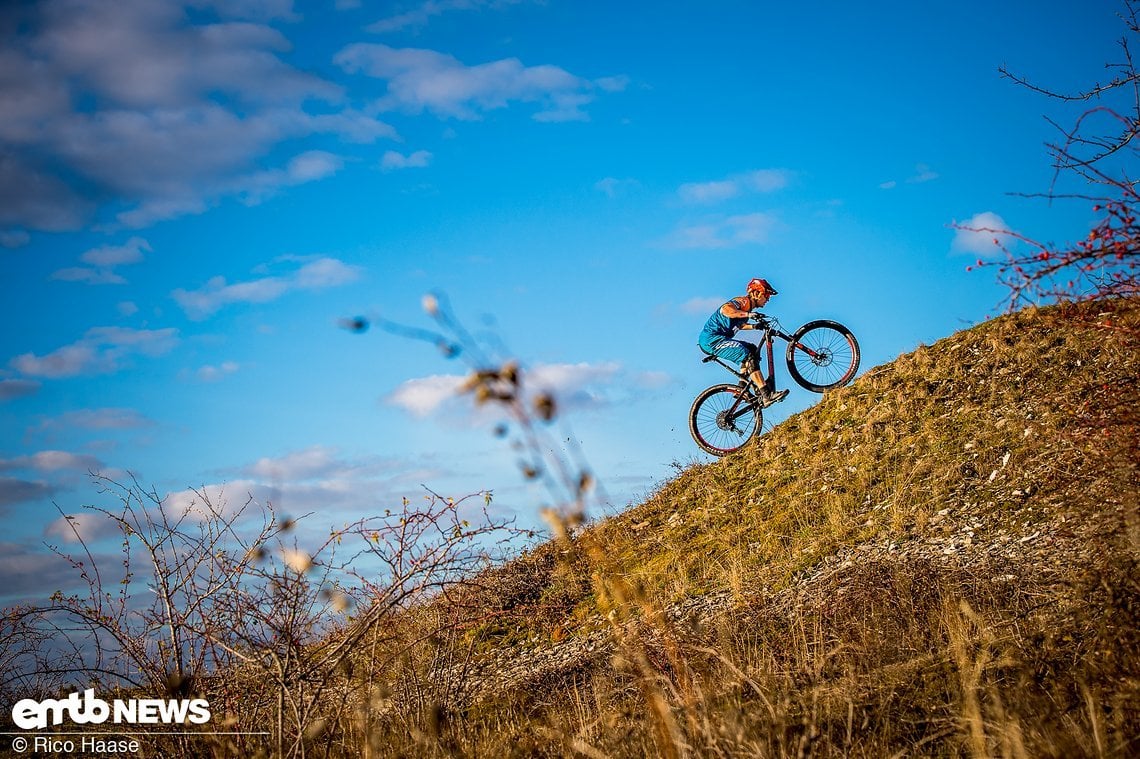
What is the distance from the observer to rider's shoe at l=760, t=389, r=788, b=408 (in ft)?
42.3

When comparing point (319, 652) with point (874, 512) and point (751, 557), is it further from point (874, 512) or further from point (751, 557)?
point (874, 512)

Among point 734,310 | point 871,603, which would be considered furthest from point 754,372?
point 871,603

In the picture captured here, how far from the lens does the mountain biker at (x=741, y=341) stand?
40.9ft

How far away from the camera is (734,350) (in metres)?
12.8

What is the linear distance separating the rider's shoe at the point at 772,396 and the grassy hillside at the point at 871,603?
0.76m

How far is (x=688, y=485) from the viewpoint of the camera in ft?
46.0

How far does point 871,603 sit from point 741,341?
718 cm

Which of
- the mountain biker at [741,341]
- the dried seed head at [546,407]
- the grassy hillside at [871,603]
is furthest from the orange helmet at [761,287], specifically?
the dried seed head at [546,407]

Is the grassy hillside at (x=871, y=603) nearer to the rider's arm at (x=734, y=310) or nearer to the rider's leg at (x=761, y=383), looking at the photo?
the rider's leg at (x=761, y=383)

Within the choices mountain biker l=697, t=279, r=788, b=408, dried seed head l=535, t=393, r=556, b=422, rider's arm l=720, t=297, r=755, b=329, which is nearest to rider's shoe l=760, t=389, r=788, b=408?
mountain biker l=697, t=279, r=788, b=408

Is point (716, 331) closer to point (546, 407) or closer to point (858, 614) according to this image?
point (858, 614)

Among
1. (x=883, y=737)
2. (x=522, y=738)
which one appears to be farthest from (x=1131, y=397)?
(x=522, y=738)

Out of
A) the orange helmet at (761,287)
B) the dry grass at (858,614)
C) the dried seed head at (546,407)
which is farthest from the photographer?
the orange helmet at (761,287)

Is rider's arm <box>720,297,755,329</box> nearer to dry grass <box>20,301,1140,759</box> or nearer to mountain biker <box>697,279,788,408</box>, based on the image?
mountain biker <box>697,279,788,408</box>
